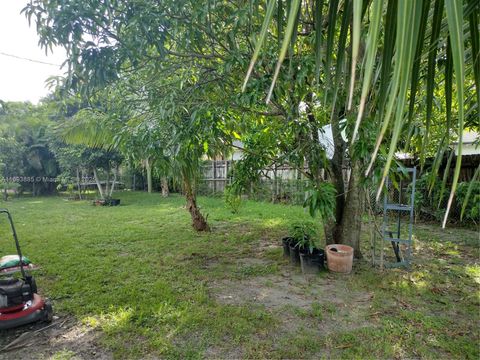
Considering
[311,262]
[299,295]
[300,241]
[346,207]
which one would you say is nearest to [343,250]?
[311,262]

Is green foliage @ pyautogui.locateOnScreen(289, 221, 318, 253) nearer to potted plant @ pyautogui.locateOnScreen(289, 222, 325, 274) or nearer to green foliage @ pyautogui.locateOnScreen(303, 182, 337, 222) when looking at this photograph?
potted plant @ pyautogui.locateOnScreen(289, 222, 325, 274)

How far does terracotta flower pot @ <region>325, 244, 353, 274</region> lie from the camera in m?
3.67

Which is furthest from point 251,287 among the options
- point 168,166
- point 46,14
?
point 46,14

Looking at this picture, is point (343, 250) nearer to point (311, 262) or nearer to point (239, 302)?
point (311, 262)

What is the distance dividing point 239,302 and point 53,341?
166 centimetres

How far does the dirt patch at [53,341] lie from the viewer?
218 cm

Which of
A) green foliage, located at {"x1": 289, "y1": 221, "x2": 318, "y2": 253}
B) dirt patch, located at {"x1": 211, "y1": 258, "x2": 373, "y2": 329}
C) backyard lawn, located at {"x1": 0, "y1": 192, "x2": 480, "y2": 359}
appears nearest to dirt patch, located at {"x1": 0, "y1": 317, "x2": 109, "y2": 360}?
backyard lawn, located at {"x1": 0, "y1": 192, "x2": 480, "y2": 359}

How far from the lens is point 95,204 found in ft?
33.9

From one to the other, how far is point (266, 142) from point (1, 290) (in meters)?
3.23

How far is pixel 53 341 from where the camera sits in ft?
7.68

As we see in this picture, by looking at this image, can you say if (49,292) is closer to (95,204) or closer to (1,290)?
(1,290)

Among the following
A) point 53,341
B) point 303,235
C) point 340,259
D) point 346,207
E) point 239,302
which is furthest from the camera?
point 346,207

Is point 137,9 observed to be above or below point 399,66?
above

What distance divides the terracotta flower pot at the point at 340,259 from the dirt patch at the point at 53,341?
274 cm
